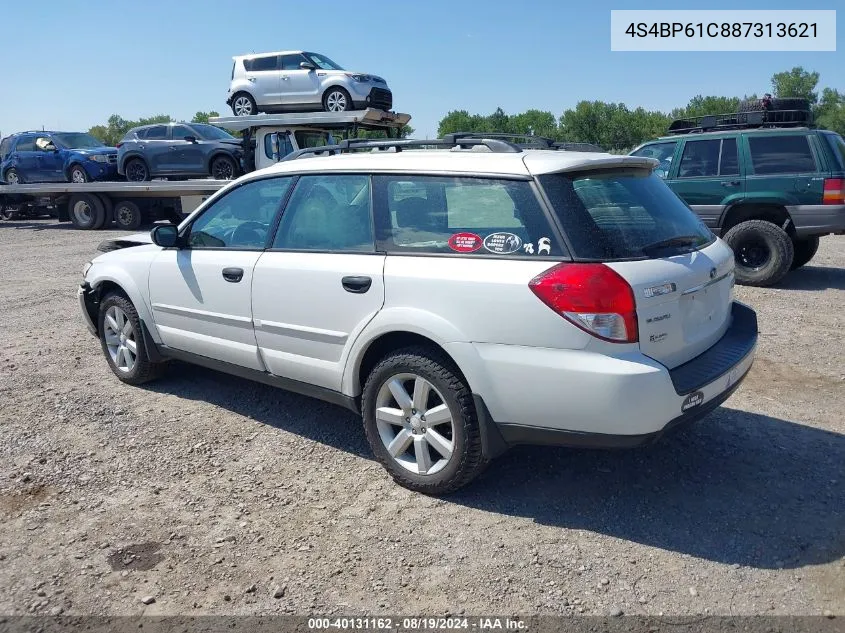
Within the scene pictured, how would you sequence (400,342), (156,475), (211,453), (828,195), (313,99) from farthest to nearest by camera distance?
(313,99), (828,195), (211,453), (156,475), (400,342)

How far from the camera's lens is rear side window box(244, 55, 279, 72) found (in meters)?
14.2

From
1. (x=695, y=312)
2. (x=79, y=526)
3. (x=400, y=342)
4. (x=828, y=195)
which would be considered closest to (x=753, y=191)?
(x=828, y=195)

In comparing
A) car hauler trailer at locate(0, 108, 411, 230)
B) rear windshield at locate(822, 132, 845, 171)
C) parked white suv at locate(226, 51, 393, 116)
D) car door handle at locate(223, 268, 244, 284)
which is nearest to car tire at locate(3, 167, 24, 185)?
car hauler trailer at locate(0, 108, 411, 230)

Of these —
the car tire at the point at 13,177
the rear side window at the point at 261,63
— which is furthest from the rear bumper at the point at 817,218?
the car tire at the point at 13,177

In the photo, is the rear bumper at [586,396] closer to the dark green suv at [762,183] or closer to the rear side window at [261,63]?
the dark green suv at [762,183]

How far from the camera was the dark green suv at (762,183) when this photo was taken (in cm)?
830

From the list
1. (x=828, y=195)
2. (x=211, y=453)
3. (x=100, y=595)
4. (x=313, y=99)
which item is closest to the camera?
(x=100, y=595)

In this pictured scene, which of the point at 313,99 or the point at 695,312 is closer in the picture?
the point at 695,312

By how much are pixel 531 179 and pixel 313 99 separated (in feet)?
38.0

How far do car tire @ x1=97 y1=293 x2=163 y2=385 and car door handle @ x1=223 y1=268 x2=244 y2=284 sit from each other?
1.15 meters

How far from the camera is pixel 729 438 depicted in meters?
4.16

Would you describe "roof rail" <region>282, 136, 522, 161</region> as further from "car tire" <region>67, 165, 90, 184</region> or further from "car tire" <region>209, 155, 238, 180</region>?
"car tire" <region>67, 165, 90, 184</region>

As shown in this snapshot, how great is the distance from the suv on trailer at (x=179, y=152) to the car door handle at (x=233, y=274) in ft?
37.0

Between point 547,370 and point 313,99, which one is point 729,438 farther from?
point 313,99
